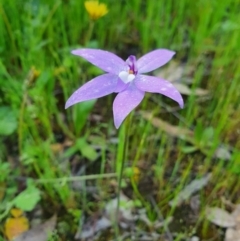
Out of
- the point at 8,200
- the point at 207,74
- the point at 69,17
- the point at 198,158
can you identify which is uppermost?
the point at 69,17

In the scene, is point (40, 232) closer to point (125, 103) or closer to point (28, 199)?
point (28, 199)

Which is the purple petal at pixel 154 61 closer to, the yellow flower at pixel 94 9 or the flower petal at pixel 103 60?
the flower petal at pixel 103 60

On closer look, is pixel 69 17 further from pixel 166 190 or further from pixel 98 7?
pixel 166 190

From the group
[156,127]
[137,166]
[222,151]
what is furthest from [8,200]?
[222,151]

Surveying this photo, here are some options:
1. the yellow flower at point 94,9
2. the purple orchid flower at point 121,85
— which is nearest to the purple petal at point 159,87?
the purple orchid flower at point 121,85

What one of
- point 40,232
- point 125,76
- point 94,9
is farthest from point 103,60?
point 40,232

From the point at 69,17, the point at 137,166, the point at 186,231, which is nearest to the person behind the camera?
the point at 186,231
